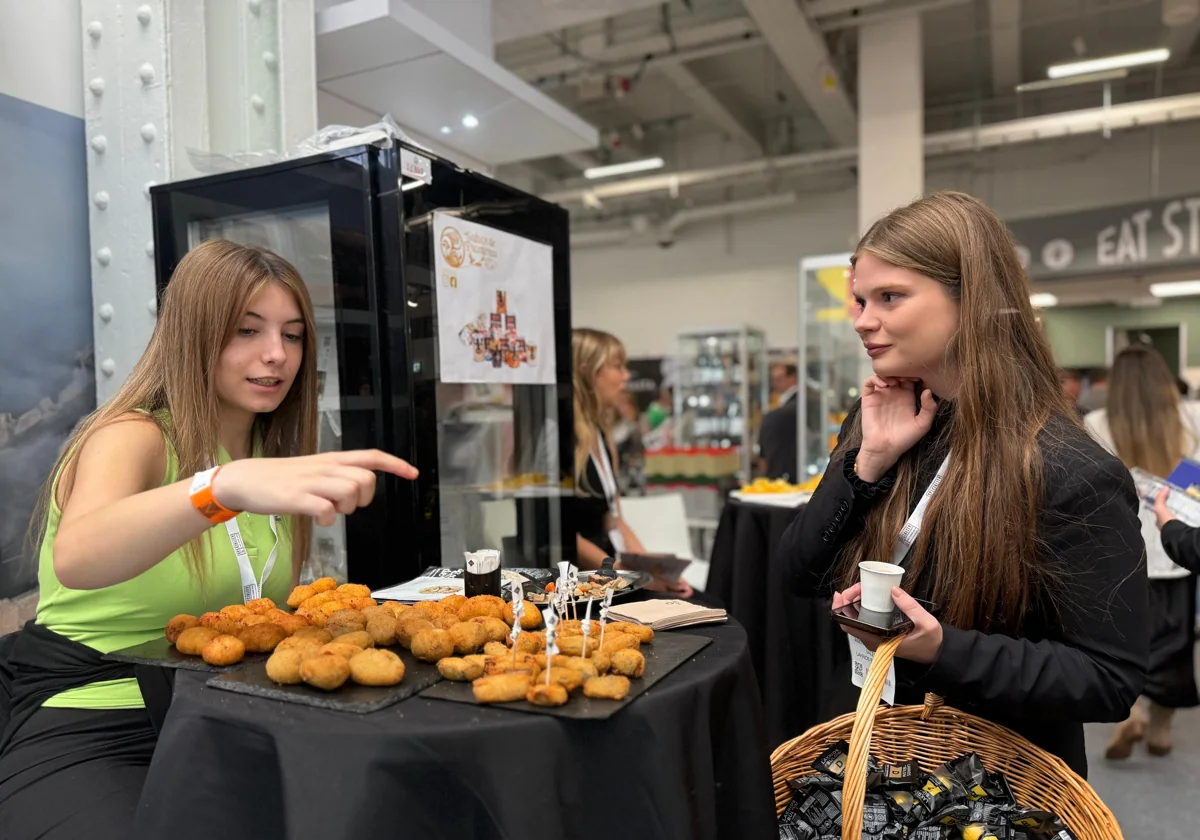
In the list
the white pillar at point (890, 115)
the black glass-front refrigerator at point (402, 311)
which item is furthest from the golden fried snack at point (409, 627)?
the white pillar at point (890, 115)

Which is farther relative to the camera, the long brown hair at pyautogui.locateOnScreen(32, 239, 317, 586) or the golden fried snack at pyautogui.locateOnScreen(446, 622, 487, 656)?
the long brown hair at pyautogui.locateOnScreen(32, 239, 317, 586)

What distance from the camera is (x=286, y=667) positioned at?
108cm

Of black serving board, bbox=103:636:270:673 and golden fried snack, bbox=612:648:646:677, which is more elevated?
golden fried snack, bbox=612:648:646:677

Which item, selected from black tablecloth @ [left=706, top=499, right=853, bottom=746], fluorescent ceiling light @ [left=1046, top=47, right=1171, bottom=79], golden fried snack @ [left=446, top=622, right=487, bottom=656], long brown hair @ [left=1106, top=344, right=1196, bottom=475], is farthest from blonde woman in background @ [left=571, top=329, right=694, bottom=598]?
fluorescent ceiling light @ [left=1046, top=47, right=1171, bottom=79]

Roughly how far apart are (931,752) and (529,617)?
A: 0.79m

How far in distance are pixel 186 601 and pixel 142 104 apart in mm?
1597

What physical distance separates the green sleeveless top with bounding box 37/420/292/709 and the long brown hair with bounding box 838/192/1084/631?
144cm

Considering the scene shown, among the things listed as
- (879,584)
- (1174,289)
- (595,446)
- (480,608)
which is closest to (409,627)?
(480,608)

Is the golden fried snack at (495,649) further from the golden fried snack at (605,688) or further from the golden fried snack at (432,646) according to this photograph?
the golden fried snack at (605,688)

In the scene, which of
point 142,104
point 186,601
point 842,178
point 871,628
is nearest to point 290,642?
point 186,601

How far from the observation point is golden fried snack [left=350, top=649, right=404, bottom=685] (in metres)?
1.08

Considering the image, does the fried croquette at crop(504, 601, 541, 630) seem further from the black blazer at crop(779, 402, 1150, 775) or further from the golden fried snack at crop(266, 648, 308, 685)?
the black blazer at crop(779, 402, 1150, 775)

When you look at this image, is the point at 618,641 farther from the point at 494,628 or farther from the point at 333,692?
the point at 333,692

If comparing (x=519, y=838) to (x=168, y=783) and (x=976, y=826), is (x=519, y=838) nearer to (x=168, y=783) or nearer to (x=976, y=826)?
(x=168, y=783)
